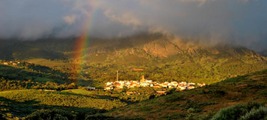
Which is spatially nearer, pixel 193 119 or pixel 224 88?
pixel 193 119

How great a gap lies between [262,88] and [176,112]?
11.0 meters

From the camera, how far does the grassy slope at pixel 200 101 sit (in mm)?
29234

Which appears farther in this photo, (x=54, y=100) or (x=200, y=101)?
(x=54, y=100)

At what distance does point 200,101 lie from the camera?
3300 cm

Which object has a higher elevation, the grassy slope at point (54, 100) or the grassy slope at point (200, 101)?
the grassy slope at point (200, 101)

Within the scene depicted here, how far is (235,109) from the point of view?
18984 mm

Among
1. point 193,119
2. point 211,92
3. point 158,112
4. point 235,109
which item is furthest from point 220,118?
point 211,92

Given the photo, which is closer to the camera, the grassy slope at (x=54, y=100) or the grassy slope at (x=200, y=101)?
the grassy slope at (x=200, y=101)

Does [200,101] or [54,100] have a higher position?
[200,101]

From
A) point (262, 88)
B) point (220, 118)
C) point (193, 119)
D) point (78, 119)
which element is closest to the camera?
point (220, 118)

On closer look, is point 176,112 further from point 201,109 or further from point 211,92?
point 211,92

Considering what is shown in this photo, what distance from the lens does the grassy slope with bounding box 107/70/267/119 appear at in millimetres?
29234

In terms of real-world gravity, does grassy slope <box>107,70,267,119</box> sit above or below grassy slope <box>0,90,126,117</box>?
above

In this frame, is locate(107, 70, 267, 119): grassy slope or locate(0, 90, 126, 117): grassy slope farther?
locate(0, 90, 126, 117): grassy slope
